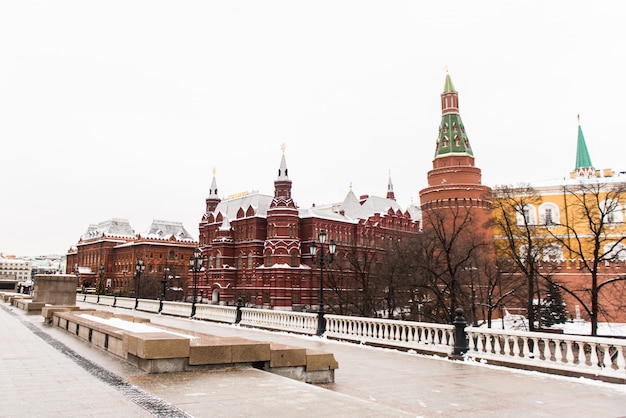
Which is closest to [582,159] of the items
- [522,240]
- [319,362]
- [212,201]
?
[522,240]

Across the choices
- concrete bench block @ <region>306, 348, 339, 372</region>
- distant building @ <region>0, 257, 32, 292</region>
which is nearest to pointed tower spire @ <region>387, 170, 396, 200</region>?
concrete bench block @ <region>306, 348, 339, 372</region>

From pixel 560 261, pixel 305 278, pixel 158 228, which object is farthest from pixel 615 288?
pixel 158 228

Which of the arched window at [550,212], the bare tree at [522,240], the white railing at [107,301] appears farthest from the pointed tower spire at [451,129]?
the white railing at [107,301]

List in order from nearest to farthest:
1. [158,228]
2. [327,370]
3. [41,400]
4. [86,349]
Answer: [41,400] < [327,370] < [86,349] < [158,228]

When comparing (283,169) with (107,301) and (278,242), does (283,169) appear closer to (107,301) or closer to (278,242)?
(278,242)

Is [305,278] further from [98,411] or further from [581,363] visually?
[98,411]

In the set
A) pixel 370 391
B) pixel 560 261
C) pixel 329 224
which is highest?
pixel 329 224

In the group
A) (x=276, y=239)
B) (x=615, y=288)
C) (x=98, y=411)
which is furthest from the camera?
(x=276, y=239)

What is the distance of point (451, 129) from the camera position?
61.0 meters

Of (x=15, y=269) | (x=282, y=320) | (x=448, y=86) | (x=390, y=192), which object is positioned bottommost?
(x=282, y=320)

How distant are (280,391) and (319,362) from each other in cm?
237

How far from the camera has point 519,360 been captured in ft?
36.9

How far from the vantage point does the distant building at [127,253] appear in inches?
3745

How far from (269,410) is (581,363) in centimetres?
777
